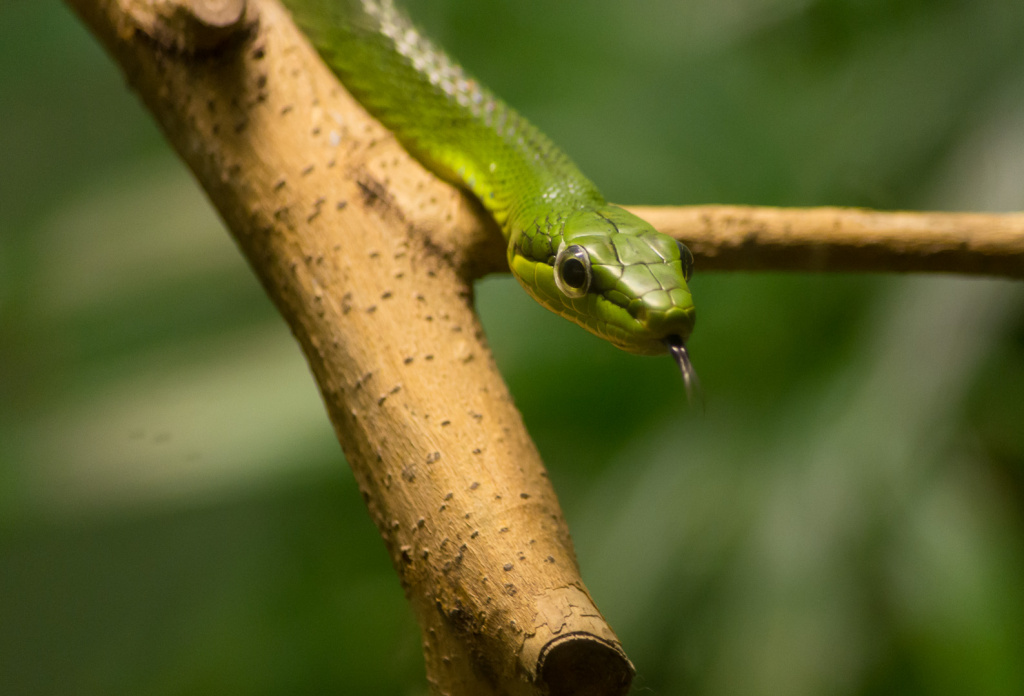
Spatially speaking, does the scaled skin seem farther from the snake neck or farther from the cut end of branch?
the cut end of branch

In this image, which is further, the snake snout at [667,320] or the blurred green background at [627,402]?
the blurred green background at [627,402]

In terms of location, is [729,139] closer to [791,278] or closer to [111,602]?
[791,278]

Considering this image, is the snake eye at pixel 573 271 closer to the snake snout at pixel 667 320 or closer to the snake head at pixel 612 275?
the snake head at pixel 612 275

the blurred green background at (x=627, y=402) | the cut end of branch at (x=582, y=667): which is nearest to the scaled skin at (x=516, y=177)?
the cut end of branch at (x=582, y=667)

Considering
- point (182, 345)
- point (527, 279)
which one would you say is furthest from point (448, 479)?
point (182, 345)

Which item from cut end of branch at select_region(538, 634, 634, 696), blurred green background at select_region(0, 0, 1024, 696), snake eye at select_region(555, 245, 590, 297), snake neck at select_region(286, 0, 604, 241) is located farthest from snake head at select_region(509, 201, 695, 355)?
blurred green background at select_region(0, 0, 1024, 696)

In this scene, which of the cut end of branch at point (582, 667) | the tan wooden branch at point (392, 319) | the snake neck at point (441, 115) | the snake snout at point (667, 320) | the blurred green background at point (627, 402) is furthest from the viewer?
the blurred green background at point (627, 402)

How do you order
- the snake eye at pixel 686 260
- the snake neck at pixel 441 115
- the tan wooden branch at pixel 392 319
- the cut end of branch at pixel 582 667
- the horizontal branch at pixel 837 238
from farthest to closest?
the snake neck at pixel 441 115
the horizontal branch at pixel 837 238
the snake eye at pixel 686 260
the tan wooden branch at pixel 392 319
the cut end of branch at pixel 582 667

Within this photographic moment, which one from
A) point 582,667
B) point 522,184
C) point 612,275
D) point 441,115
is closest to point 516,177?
point 522,184
